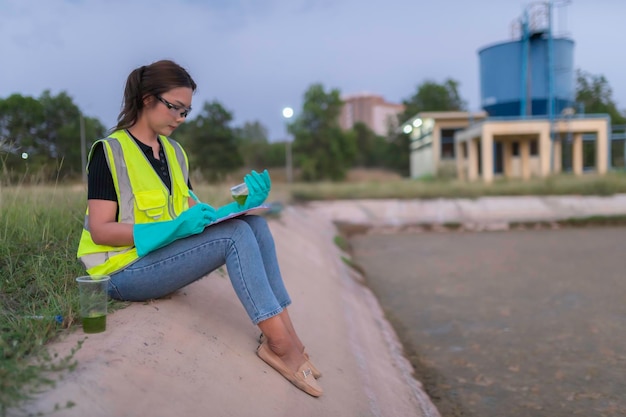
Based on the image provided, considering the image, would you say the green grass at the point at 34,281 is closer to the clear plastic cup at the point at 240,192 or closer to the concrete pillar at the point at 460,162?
the clear plastic cup at the point at 240,192

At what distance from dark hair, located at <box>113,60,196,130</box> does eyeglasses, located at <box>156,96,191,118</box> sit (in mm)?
40

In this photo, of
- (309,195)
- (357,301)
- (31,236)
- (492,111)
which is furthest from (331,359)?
(492,111)

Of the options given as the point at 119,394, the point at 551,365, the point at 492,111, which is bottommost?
the point at 551,365

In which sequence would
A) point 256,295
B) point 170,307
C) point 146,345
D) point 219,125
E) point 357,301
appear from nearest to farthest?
point 146,345 → point 256,295 → point 170,307 → point 357,301 → point 219,125

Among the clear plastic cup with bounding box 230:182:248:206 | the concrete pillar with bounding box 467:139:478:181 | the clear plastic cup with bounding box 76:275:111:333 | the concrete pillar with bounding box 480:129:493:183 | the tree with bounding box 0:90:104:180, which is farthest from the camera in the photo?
the concrete pillar with bounding box 467:139:478:181

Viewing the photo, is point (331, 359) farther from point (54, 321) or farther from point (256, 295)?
point (54, 321)

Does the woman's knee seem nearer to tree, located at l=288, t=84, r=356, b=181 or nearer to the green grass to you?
the green grass

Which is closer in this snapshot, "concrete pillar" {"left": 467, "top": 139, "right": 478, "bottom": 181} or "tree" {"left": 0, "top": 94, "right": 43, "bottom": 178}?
"tree" {"left": 0, "top": 94, "right": 43, "bottom": 178}

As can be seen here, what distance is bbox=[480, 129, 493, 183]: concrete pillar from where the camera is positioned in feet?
60.6

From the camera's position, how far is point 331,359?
10.6 feet

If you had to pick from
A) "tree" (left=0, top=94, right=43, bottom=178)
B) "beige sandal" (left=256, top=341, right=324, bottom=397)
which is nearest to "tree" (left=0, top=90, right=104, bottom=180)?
"tree" (left=0, top=94, right=43, bottom=178)

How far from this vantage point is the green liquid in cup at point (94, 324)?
7.06ft

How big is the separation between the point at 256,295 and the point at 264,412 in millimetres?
517

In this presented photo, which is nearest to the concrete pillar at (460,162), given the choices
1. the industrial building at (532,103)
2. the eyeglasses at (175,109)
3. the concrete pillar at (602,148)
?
the industrial building at (532,103)
